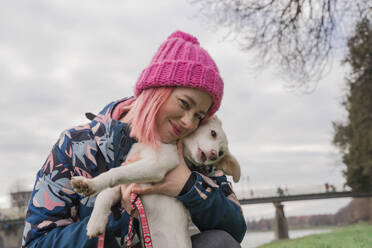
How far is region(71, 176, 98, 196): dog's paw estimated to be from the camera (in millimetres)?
2477

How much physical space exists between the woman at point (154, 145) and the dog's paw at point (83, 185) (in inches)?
12.5

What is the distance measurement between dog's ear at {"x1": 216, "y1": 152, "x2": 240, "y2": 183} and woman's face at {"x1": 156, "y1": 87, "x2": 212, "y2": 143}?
0.55m

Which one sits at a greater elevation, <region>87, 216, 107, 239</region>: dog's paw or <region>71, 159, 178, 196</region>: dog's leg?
<region>71, 159, 178, 196</region>: dog's leg

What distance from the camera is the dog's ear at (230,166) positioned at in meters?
3.40

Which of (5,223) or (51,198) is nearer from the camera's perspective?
(51,198)

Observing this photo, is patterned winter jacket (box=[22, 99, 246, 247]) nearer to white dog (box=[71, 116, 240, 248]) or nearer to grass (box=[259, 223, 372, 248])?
white dog (box=[71, 116, 240, 248])

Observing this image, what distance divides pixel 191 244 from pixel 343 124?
127 ft

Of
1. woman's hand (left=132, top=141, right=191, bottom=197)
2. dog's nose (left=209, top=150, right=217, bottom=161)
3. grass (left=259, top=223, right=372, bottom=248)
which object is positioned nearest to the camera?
woman's hand (left=132, top=141, right=191, bottom=197)

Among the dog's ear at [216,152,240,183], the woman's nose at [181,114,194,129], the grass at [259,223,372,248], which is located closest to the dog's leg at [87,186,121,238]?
the woman's nose at [181,114,194,129]

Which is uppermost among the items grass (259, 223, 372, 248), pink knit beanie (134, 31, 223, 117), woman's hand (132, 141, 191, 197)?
pink knit beanie (134, 31, 223, 117)

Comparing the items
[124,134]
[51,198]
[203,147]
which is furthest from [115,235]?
[203,147]

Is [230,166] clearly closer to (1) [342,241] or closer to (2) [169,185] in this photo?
(2) [169,185]

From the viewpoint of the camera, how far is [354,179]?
3862 centimetres

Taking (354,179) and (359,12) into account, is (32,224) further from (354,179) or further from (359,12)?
(354,179)
